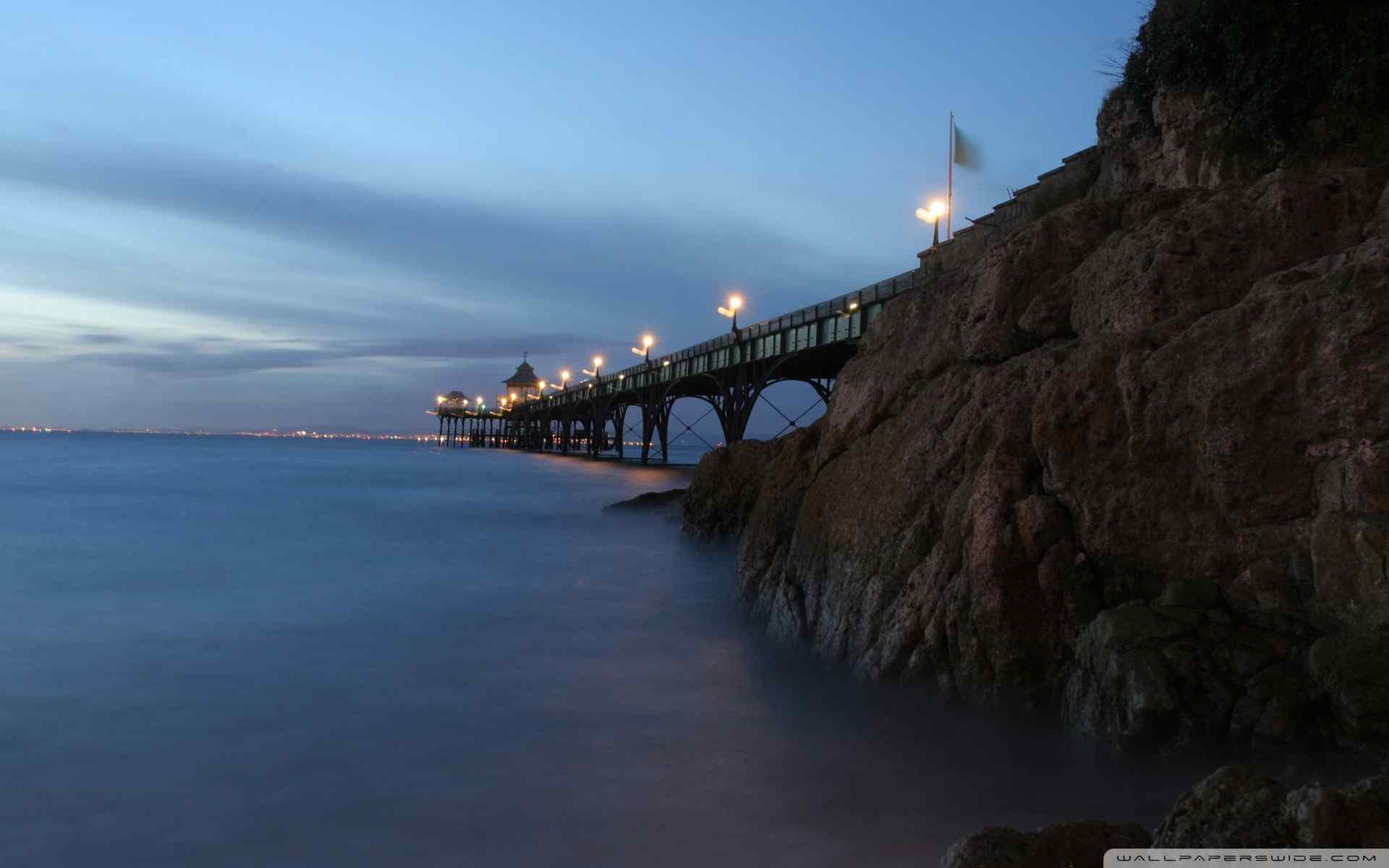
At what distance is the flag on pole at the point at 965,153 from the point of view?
25984 millimetres

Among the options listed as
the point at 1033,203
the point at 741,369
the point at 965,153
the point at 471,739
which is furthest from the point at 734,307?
the point at 471,739

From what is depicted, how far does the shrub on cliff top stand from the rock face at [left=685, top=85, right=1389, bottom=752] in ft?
2.54

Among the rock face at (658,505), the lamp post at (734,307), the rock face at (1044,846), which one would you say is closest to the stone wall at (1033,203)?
the rock face at (658,505)

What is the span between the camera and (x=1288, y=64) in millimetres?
9977

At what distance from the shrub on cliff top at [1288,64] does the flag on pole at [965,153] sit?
14686 millimetres

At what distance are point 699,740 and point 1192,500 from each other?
3.88 meters

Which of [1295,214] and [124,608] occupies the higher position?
[1295,214]

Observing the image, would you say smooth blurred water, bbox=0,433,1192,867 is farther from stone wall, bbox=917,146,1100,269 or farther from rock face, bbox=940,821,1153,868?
stone wall, bbox=917,146,1100,269

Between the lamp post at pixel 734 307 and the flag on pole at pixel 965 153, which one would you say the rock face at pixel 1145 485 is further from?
the lamp post at pixel 734 307

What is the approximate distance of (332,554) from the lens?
17938mm

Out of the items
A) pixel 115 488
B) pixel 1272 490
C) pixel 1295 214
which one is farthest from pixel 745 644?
pixel 115 488

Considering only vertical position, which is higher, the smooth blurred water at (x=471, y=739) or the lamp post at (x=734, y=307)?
the lamp post at (x=734, y=307)

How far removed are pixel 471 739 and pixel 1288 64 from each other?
36.1ft

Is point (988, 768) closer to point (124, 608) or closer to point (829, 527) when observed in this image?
point (829, 527)
